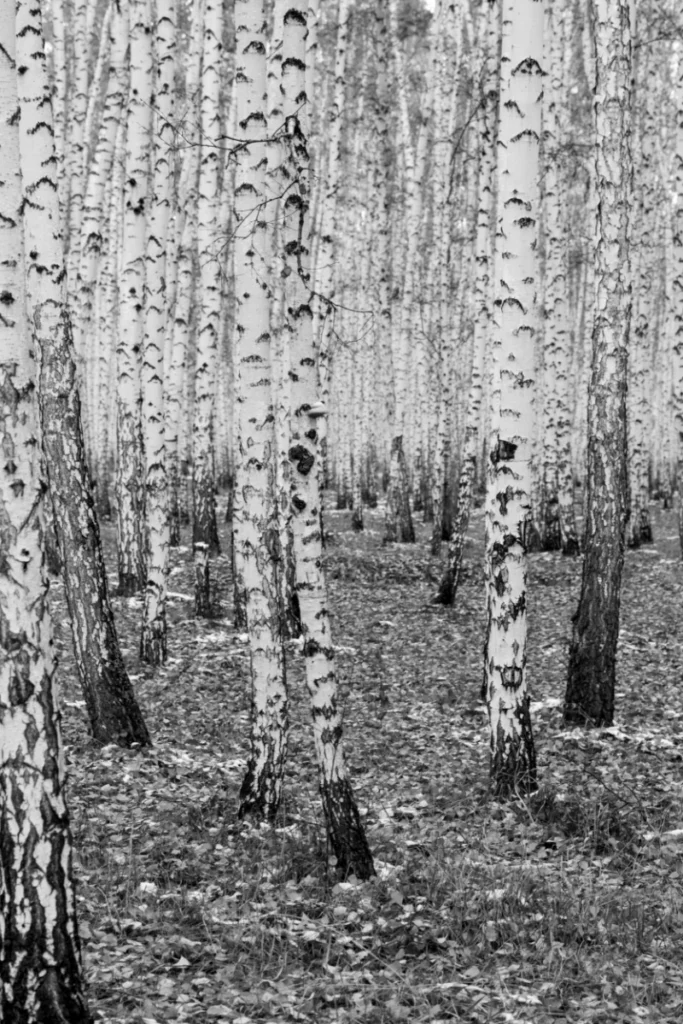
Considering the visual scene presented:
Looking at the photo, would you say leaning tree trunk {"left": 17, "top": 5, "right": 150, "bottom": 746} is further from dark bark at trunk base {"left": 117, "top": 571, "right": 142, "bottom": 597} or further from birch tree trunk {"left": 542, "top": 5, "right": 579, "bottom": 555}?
birch tree trunk {"left": 542, "top": 5, "right": 579, "bottom": 555}

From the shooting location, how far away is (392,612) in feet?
41.6

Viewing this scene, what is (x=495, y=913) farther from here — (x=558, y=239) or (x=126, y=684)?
(x=558, y=239)

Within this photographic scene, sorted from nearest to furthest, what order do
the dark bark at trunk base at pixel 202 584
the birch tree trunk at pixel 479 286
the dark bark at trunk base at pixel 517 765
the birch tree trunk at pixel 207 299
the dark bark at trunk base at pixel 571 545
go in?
the dark bark at trunk base at pixel 517 765
the birch tree trunk at pixel 207 299
the dark bark at trunk base at pixel 202 584
the birch tree trunk at pixel 479 286
the dark bark at trunk base at pixel 571 545

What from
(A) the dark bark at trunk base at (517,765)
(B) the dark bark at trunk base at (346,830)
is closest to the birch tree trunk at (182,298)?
(A) the dark bark at trunk base at (517,765)

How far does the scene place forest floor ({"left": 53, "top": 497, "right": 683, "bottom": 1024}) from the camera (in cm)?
421

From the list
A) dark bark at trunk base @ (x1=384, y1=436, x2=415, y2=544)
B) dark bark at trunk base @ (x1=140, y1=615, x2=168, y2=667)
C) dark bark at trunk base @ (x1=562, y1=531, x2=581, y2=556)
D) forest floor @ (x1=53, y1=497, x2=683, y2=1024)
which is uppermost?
dark bark at trunk base @ (x1=384, y1=436, x2=415, y2=544)

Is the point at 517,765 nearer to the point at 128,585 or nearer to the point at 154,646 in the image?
the point at 154,646

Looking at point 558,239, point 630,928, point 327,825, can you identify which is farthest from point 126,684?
point 558,239

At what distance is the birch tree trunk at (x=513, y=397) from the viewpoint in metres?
6.08

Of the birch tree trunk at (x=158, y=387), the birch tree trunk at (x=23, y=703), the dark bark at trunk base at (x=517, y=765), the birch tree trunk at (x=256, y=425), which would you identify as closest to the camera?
the birch tree trunk at (x=23, y=703)

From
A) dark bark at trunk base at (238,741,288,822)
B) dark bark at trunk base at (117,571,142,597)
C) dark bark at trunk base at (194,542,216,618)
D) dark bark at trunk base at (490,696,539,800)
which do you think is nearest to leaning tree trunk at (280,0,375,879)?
dark bark at trunk base at (238,741,288,822)

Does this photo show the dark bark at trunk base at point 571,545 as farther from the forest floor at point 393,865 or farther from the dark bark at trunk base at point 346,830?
the dark bark at trunk base at point 346,830

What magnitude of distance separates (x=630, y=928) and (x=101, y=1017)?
2.61 metres

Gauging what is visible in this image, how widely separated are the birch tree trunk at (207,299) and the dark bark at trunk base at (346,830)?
6.41 meters
